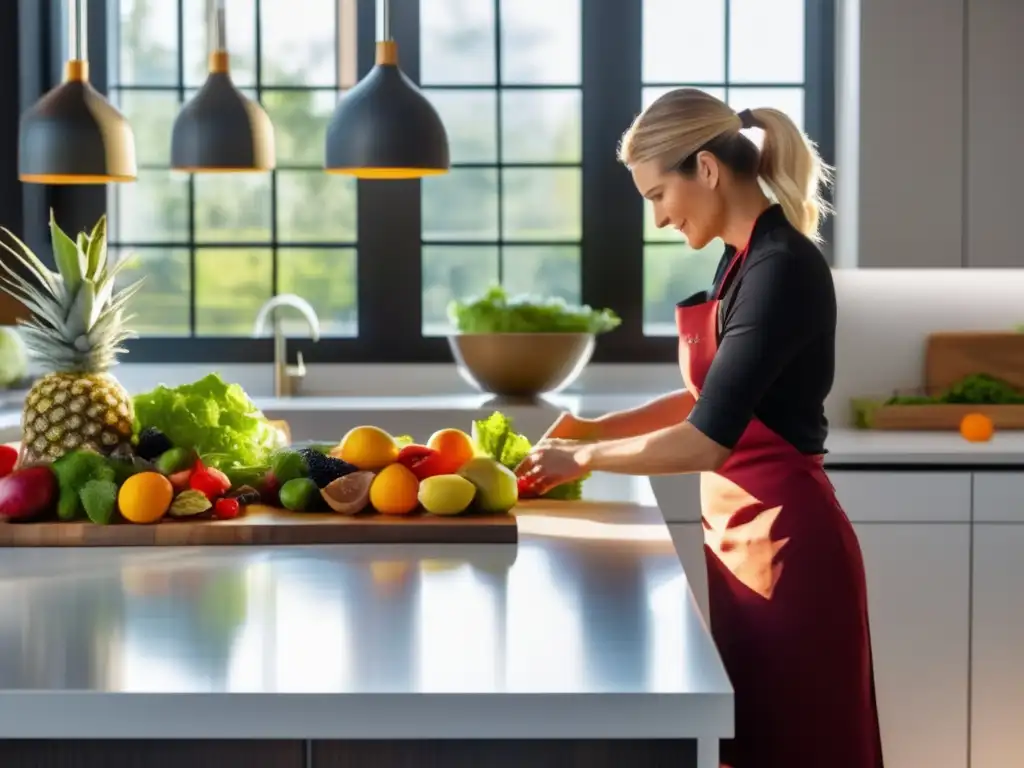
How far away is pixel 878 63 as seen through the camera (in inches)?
173

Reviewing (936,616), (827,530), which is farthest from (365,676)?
(936,616)

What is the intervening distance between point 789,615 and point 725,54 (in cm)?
289

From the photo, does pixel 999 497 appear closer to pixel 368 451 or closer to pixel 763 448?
pixel 763 448

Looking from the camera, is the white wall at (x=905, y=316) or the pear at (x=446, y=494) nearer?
the pear at (x=446, y=494)

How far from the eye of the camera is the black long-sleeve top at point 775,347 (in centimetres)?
242

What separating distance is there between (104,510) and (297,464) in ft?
1.12

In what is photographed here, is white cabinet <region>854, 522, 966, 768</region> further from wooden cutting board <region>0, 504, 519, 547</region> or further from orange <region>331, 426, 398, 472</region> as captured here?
wooden cutting board <region>0, 504, 519, 547</region>

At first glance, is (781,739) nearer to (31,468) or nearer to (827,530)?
(827,530)

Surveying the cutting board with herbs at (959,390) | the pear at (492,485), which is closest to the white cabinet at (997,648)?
the cutting board with herbs at (959,390)

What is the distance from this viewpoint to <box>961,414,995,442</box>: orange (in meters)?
4.27

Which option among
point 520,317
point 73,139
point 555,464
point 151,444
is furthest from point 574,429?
point 520,317

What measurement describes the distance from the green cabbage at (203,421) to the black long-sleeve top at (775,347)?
0.88 meters

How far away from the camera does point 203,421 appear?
284cm

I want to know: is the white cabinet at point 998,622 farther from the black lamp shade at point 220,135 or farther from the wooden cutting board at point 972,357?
the black lamp shade at point 220,135
